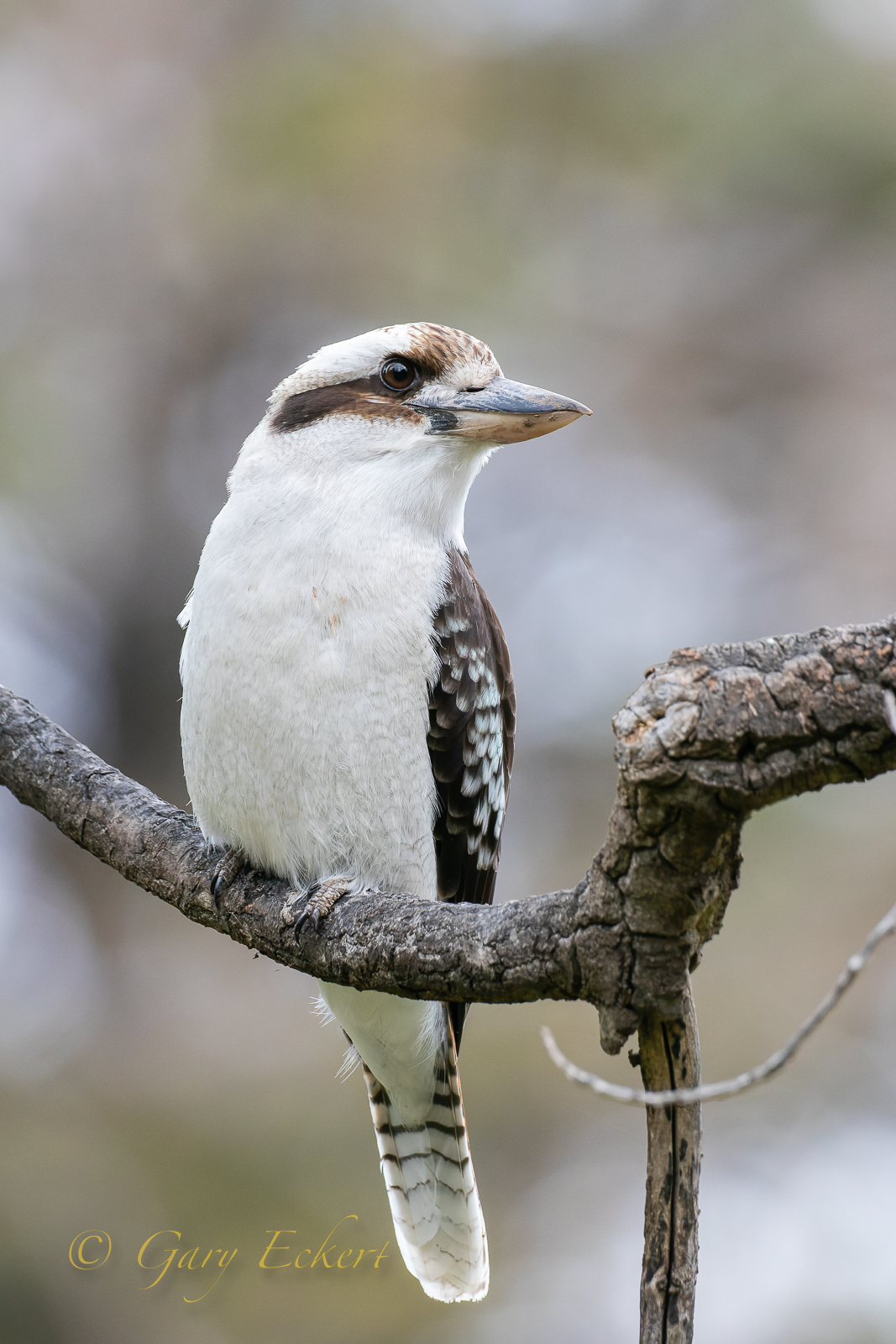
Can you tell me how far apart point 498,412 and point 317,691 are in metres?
0.81

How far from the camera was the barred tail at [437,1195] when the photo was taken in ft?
10.4

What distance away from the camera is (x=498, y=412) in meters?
2.67

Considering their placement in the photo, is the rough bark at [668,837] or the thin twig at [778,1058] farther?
the rough bark at [668,837]

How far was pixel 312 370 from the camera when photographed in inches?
113

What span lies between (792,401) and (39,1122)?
5917 mm

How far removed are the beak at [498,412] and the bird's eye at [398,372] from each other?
6 cm

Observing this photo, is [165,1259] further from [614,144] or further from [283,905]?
[614,144]

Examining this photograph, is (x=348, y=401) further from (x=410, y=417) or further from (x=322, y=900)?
(x=322, y=900)

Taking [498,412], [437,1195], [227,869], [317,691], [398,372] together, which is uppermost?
[398,372]

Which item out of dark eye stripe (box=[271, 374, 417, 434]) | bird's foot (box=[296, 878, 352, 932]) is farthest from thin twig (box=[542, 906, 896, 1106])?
dark eye stripe (box=[271, 374, 417, 434])

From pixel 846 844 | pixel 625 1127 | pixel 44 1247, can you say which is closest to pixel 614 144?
pixel 846 844

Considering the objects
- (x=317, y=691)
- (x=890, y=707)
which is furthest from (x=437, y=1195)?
(x=890, y=707)

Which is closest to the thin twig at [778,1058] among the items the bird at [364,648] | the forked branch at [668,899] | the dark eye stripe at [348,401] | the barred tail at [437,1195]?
the forked branch at [668,899]

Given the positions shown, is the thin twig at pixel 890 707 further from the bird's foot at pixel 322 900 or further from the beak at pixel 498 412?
the beak at pixel 498 412
